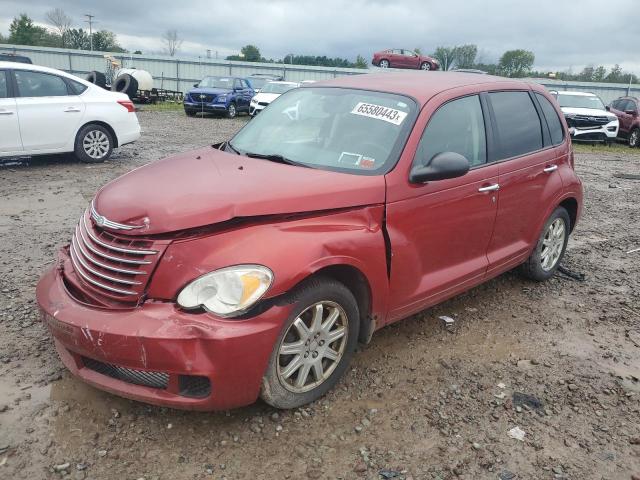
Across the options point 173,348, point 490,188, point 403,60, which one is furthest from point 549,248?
point 403,60

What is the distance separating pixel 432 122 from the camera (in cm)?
348

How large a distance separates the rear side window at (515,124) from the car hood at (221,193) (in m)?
1.47

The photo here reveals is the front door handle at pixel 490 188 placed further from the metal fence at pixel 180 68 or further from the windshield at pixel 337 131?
the metal fence at pixel 180 68

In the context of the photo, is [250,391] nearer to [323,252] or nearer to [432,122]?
[323,252]

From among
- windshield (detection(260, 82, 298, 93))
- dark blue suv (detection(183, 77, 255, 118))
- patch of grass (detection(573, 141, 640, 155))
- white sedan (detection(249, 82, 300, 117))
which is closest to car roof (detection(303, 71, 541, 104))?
patch of grass (detection(573, 141, 640, 155))

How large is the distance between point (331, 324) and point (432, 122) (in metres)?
1.51

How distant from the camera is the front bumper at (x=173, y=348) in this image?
2.43 m

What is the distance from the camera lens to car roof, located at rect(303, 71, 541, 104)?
11.9 feet

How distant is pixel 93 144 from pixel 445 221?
7735 millimetres

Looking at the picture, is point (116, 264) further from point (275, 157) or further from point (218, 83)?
point (218, 83)

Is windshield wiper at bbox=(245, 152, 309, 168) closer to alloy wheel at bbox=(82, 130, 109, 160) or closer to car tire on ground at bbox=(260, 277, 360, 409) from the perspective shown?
car tire on ground at bbox=(260, 277, 360, 409)

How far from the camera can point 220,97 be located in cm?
2027

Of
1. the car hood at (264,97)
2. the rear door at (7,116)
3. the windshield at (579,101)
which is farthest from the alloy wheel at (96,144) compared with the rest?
the windshield at (579,101)

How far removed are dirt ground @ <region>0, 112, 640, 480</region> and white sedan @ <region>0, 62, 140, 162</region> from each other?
4.33 metres
